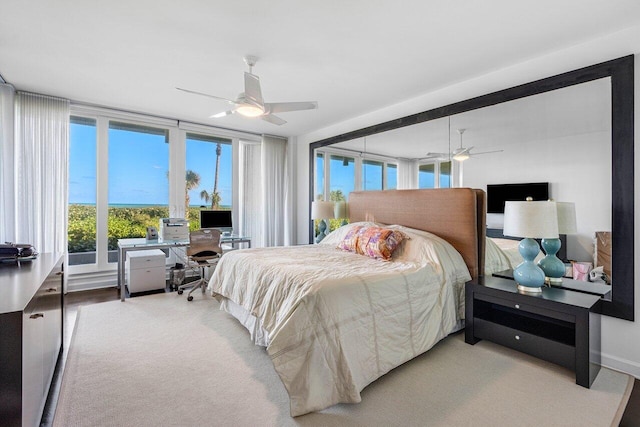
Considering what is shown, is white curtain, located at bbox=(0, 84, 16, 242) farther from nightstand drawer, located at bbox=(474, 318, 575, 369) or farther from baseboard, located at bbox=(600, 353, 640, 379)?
baseboard, located at bbox=(600, 353, 640, 379)

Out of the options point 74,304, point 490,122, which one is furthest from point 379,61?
point 74,304

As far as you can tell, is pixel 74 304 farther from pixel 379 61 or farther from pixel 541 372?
pixel 541 372

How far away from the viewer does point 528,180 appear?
2723 mm

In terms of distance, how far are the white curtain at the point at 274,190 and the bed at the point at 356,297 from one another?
86.6 inches

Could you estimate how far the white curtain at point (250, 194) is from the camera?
5.57m

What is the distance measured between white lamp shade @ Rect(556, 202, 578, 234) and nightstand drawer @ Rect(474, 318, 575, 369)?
0.90 meters

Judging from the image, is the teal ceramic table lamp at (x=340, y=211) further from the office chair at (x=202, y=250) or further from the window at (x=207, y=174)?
the window at (x=207, y=174)

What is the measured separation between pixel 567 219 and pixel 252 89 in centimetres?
287

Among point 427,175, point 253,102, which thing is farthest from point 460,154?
point 253,102

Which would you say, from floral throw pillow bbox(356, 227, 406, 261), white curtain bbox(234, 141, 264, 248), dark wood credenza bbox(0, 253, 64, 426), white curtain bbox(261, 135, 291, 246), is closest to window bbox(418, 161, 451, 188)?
floral throw pillow bbox(356, 227, 406, 261)

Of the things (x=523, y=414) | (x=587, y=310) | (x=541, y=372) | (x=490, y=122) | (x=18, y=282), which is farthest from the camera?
(x=490, y=122)

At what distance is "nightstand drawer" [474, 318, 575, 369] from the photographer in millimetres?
2107

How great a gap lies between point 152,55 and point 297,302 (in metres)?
2.60

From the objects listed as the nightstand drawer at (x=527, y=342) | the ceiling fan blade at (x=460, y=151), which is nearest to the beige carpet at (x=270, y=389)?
the nightstand drawer at (x=527, y=342)
